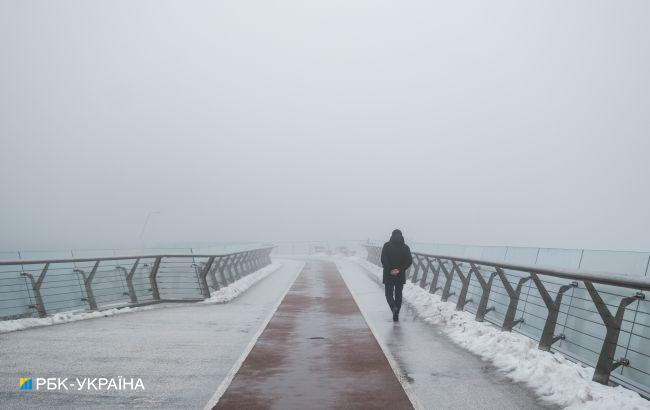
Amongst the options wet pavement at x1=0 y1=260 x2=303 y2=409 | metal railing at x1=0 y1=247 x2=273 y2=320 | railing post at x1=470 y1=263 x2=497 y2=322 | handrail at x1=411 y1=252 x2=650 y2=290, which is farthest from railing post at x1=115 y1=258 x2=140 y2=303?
handrail at x1=411 y1=252 x2=650 y2=290

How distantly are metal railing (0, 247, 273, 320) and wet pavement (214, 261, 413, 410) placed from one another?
15.3ft

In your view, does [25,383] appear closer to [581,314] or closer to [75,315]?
[75,315]

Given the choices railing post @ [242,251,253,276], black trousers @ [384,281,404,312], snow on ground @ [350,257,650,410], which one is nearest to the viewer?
snow on ground @ [350,257,650,410]

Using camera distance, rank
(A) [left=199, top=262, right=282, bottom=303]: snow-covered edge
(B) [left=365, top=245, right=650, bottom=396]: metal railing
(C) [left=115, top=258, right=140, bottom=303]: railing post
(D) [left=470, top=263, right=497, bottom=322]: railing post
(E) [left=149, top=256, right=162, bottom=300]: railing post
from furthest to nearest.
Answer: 1. (A) [left=199, top=262, right=282, bottom=303]: snow-covered edge
2. (E) [left=149, top=256, right=162, bottom=300]: railing post
3. (C) [left=115, top=258, right=140, bottom=303]: railing post
4. (D) [left=470, top=263, right=497, bottom=322]: railing post
5. (B) [left=365, top=245, right=650, bottom=396]: metal railing

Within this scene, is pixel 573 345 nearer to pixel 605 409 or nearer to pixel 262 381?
pixel 605 409

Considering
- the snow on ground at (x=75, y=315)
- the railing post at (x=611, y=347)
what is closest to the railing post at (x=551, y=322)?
the railing post at (x=611, y=347)

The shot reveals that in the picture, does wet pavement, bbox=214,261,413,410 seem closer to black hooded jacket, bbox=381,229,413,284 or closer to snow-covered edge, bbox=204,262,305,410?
snow-covered edge, bbox=204,262,305,410

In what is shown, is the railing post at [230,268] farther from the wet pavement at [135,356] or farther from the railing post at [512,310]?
the railing post at [512,310]

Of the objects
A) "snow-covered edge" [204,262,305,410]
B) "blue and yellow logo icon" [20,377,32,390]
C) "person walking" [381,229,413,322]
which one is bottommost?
"snow-covered edge" [204,262,305,410]

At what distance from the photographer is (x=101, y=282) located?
1384cm

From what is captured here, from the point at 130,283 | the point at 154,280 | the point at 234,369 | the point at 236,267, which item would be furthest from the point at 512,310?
the point at 236,267

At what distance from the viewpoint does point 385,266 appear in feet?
40.9

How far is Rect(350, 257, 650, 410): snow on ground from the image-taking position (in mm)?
5586

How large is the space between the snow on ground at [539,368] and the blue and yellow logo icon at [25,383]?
6032mm
